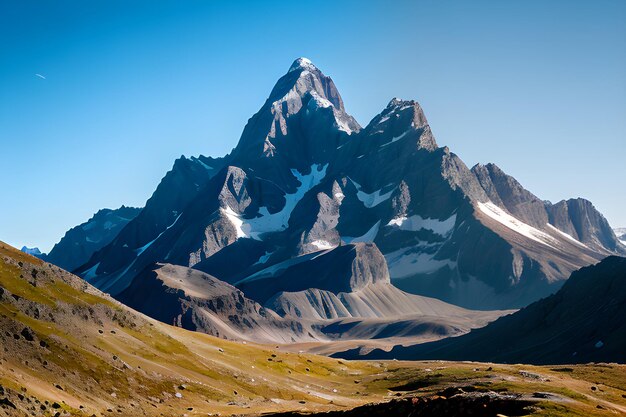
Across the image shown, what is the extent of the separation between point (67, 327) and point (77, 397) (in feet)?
56.4

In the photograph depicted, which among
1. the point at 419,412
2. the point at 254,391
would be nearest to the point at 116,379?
the point at 254,391

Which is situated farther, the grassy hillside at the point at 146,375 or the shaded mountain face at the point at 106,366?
the shaded mountain face at the point at 106,366

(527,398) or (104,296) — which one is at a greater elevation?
(104,296)

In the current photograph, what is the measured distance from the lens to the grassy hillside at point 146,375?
86.6 m

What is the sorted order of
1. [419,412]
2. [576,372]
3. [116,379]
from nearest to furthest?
1. [419,412]
2. [116,379]
3. [576,372]

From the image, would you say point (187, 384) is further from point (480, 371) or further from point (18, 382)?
point (480, 371)

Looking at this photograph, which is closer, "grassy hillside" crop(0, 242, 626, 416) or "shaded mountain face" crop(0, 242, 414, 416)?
"grassy hillside" crop(0, 242, 626, 416)

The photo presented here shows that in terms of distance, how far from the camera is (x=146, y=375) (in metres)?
102

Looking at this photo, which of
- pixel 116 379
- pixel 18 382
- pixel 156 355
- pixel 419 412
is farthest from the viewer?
pixel 156 355

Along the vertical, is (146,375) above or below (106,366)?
below

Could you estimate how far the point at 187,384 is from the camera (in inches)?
4193

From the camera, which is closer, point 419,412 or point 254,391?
point 419,412

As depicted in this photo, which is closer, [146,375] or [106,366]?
[106,366]

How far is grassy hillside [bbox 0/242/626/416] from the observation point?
86625mm
